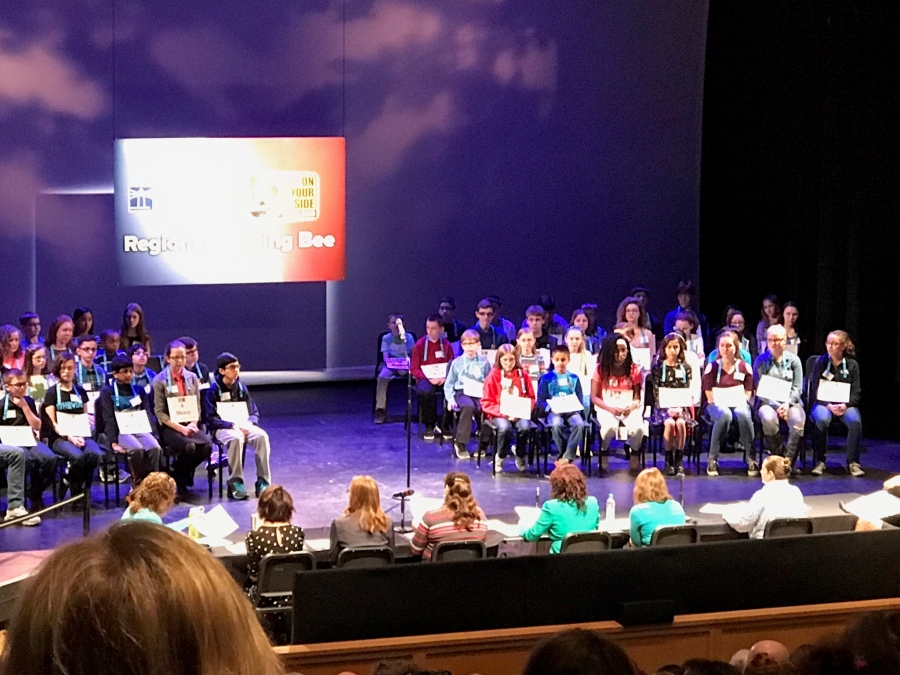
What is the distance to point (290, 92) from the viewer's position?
1230cm

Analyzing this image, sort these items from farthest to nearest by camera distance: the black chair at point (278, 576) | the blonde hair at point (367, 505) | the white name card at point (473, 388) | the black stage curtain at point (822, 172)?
the black stage curtain at point (822, 172) < the white name card at point (473, 388) < the blonde hair at point (367, 505) < the black chair at point (278, 576)

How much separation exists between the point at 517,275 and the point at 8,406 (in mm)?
6670

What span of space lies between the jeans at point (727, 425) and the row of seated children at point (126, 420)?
3.41m

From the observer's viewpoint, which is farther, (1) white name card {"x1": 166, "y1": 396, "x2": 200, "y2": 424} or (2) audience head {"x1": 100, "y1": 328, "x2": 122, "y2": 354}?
(2) audience head {"x1": 100, "y1": 328, "x2": 122, "y2": 354}

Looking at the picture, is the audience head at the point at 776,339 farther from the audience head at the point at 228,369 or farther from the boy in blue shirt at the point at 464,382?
the audience head at the point at 228,369

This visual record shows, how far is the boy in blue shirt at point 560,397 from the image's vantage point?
9.23m

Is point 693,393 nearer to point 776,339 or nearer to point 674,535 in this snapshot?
point 776,339

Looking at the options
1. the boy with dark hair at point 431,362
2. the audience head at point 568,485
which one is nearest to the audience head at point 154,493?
the audience head at point 568,485

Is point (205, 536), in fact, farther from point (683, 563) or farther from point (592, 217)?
point (592, 217)

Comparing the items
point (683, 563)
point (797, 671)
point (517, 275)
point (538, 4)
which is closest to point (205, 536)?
point (683, 563)

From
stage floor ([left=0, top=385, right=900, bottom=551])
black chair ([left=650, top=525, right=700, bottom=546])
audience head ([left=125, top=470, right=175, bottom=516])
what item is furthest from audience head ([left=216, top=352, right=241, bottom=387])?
black chair ([left=650, top=525, right=700, bottom=546])

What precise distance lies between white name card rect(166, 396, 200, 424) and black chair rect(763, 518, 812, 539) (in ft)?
13.6

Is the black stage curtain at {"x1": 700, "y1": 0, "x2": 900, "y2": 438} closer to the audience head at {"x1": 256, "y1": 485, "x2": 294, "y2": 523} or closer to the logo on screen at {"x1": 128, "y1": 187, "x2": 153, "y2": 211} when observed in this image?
the logo on screen at {"x1": 128, "y1": 187, "x2": 153, "y2": 211}

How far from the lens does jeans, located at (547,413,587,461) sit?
9.22 meters
